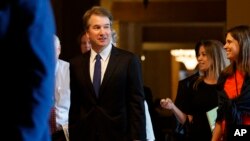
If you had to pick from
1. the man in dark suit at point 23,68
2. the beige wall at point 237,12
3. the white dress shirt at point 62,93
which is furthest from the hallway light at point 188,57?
the man in dark suit at point 23,68

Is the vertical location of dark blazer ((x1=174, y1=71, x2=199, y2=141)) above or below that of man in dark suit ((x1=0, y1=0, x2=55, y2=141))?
below

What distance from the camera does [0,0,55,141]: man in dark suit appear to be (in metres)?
1.52

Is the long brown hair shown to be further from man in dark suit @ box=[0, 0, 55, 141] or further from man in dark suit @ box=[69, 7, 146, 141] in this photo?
man in dark suit @ box=[0, 0, 55, 141]

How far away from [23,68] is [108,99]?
199 cm

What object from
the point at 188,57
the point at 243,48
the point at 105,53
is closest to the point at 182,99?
the point at 243,48

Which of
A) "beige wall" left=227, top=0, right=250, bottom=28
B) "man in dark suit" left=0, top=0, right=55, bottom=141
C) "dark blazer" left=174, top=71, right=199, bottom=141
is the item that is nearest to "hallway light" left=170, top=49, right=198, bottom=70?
Answer: "beige wall" left=227, top=0, right=250, bottom=28

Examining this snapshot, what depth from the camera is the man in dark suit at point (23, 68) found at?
1516 millimetres

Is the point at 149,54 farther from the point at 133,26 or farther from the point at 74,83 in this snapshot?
the point at 74,83

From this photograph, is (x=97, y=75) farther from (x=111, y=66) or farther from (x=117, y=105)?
(x=117, y=105)

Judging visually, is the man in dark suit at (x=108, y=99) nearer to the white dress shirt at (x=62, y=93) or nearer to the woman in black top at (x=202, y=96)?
the white dress shirt at (x=62, y=93)

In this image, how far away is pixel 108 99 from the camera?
349cm

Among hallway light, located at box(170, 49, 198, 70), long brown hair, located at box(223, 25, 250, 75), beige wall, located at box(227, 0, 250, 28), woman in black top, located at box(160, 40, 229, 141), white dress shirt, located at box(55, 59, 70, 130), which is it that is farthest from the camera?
hallway light, located at box(170, 49, 198, 70)

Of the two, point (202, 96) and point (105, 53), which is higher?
point (105, 53)

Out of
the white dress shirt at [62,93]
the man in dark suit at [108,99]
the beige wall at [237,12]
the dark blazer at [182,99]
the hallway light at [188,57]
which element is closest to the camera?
the man in dark suit at [108,99]
